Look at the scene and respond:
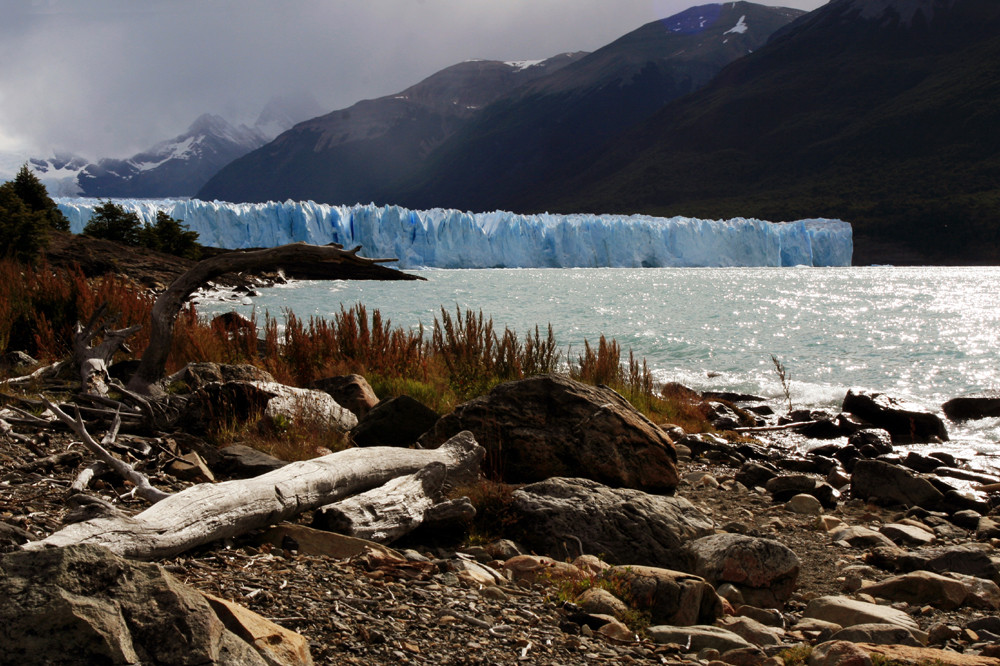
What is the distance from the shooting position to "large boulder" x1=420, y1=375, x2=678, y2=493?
545 centimetres

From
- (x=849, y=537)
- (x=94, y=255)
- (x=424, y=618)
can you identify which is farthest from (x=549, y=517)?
(x=94, y=255)

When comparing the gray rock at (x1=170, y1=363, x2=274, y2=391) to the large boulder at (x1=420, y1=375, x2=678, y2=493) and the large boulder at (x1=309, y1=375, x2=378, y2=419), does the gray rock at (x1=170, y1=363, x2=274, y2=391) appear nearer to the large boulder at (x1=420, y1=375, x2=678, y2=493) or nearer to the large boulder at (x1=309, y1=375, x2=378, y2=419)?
the large boulder at (x1=309, y1=375, x2=378, y2=419)

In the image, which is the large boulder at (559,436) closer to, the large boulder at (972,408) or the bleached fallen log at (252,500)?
the bleached fallen log at (252,500)

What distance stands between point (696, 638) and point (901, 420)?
361 inches

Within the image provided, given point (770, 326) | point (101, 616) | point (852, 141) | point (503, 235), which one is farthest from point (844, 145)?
point (101, 616)

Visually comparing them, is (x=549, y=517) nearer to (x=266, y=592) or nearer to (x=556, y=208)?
(x=266, y=592)

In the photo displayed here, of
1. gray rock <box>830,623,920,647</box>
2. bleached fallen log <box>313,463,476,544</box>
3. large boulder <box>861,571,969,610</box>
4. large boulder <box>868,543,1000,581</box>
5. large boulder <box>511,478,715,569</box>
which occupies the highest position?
bleached fallen log <box>313,463,476,544</box>

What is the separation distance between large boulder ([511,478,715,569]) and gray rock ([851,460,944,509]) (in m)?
3.30

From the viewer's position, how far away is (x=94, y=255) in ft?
92.1

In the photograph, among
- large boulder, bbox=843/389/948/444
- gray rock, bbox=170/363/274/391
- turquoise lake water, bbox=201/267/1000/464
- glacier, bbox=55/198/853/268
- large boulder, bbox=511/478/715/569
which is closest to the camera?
large boulder, bbox=511/478/715/569

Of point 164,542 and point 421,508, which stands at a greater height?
point 164,542

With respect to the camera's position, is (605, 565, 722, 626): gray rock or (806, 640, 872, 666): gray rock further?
(605, 565, 722, 626): gray rock

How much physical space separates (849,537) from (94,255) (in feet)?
95.7

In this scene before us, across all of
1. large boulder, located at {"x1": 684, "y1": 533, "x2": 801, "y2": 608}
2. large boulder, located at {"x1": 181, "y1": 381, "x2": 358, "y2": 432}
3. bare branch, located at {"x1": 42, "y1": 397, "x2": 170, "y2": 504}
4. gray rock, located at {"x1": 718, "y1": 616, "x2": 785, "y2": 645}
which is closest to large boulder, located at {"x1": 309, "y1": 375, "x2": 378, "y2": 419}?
large boulder, located at {"x1": 181, "y1": 381, "x2": 358, "y2": 432}
